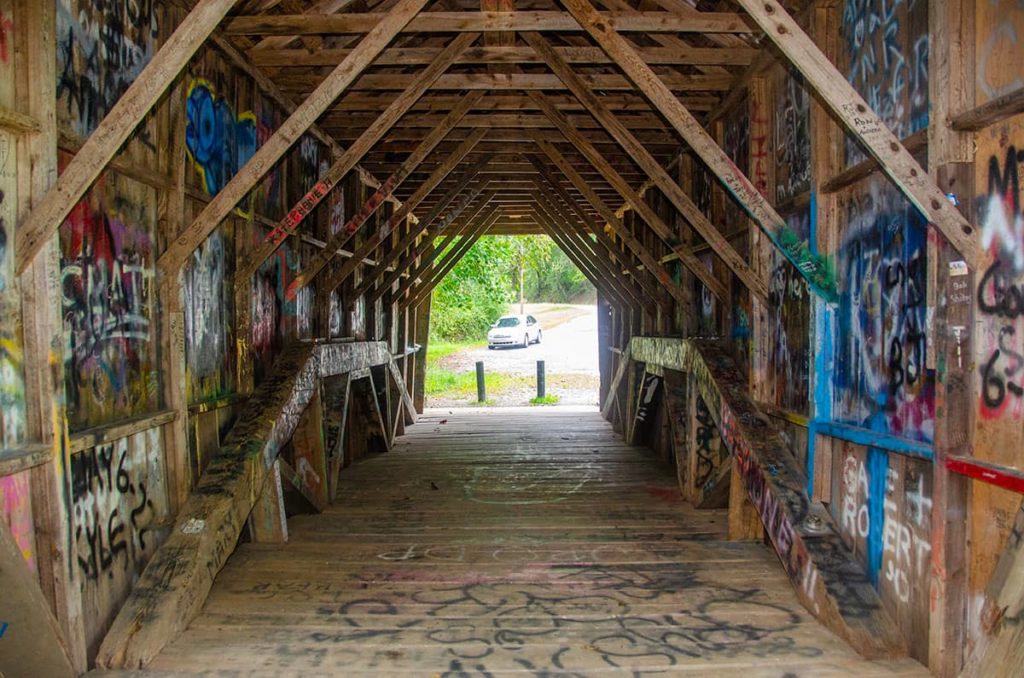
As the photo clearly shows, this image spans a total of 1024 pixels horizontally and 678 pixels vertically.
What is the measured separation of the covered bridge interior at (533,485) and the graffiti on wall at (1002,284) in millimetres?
13

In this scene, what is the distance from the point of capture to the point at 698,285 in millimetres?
7832

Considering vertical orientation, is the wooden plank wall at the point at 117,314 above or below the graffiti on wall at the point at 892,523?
above

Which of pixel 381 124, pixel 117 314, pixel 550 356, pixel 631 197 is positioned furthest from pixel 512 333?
pixel 117 314

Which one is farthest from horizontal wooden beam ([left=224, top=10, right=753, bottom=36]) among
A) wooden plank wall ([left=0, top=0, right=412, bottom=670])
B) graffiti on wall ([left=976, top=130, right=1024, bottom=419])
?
graffiti on wall ([left=976, top=130, right=1024, bottom=419])

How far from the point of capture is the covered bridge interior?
10.0ft

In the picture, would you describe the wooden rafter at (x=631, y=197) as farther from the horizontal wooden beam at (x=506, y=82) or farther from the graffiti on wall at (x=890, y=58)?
the graffiti on wall at (x=890, y=58)

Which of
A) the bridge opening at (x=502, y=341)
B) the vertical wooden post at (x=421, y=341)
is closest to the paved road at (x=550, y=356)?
the bridge opening at (x=502, y=341)

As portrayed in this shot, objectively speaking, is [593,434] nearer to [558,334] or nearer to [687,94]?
[687,94]

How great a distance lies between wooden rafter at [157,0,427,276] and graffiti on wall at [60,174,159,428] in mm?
205

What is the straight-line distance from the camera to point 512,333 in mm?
31594

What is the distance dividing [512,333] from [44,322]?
28518mm

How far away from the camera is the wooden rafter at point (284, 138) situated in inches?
164

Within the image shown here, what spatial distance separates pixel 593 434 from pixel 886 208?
758cm

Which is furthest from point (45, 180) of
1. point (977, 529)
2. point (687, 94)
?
point (687, 94)
